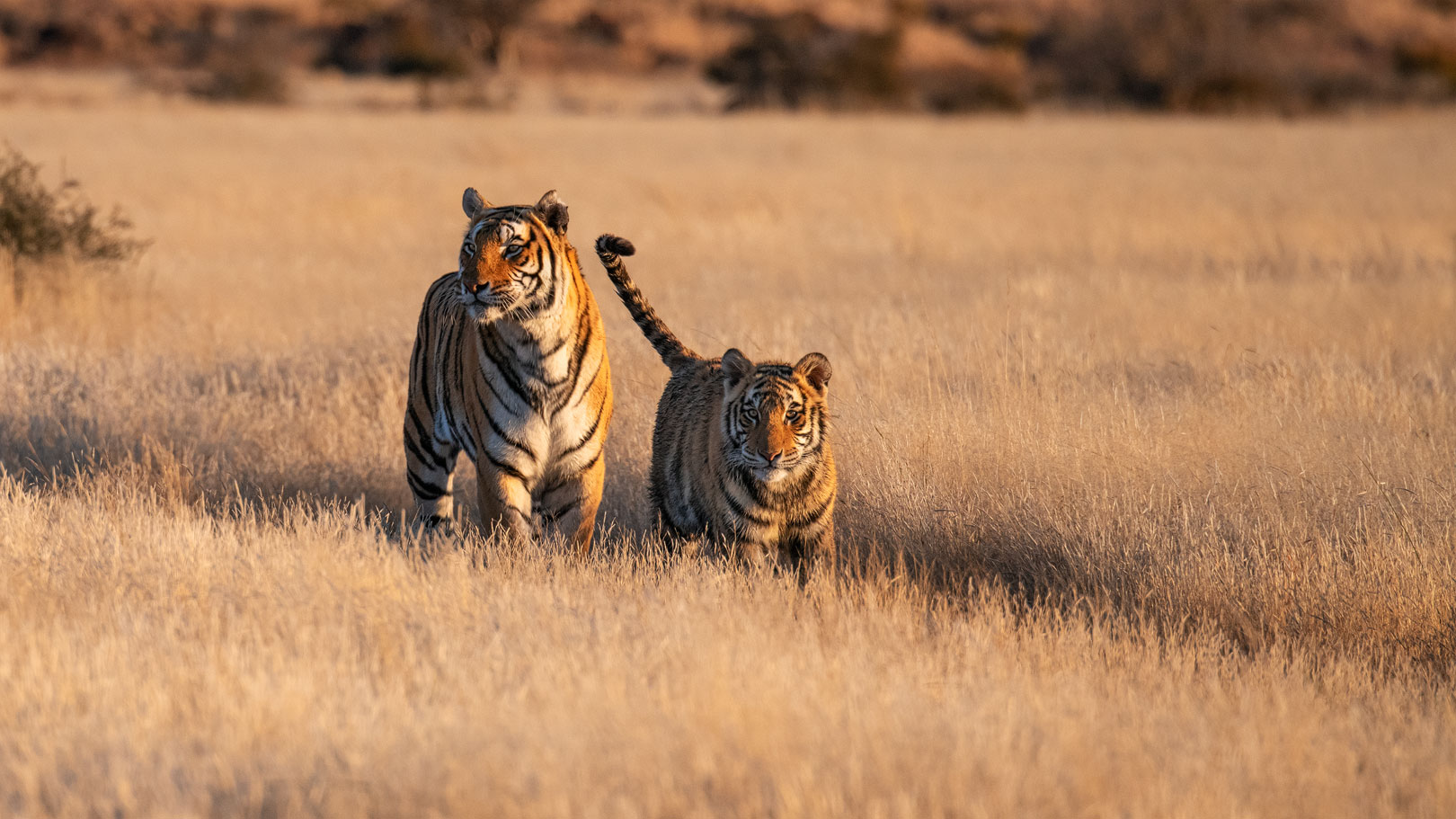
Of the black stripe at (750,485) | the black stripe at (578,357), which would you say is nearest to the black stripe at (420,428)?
the black stripe at (578,357)

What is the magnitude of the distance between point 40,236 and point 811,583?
8810 mm

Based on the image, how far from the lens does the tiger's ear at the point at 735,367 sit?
5.48 metres

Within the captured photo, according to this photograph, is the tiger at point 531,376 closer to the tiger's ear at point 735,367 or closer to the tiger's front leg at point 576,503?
the tiger's front leg at point 576,503

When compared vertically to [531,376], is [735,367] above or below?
above

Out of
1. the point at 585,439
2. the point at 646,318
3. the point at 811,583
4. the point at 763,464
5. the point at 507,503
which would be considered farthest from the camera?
the point at 646,318

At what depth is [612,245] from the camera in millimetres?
6176

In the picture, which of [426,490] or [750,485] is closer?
[750,485]

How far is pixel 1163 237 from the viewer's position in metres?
16.3

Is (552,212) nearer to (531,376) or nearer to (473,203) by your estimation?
(473,203)

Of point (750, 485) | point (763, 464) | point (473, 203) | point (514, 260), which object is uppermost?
point (473, 203)

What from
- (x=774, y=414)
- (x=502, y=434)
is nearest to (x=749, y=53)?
(x=502, y=434)

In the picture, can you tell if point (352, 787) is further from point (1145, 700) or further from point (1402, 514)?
point (1402, 514)

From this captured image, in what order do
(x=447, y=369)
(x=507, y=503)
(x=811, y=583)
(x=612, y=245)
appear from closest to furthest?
(x=811, y=583) → (x=507, y=503) → (x=612, y=245) → (x=447, y=369)

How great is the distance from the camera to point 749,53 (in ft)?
147
